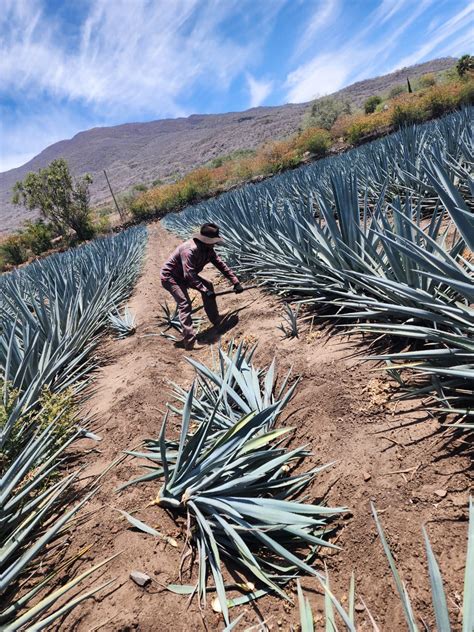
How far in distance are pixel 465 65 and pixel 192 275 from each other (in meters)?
38.6

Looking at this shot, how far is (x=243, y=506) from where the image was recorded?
149 cm

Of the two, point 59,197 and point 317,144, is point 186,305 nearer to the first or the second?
point 317,144

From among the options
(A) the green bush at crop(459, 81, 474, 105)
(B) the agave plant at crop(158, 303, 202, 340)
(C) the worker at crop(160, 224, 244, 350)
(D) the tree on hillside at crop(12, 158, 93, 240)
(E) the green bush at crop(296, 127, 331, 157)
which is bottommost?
(B) the agave plant at crop(158, 303, 202, 340)

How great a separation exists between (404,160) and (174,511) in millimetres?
5890

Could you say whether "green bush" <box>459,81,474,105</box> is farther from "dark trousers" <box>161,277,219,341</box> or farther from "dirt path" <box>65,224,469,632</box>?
"dirt path" <box>65,224,469,632</box>

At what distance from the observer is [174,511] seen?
1713mm

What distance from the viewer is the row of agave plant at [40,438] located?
1343 mm

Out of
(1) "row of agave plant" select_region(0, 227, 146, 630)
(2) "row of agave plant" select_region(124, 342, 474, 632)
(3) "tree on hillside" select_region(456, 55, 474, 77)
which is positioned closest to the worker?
(1) "row of agave plant" select_region(0, 227, 146, 630)

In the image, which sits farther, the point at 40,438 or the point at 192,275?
the point at 192,275

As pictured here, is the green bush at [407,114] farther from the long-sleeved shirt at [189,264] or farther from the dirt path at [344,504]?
the dirt path at [344,504]

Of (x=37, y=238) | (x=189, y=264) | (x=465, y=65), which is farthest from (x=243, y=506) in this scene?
(x=465, y=65)

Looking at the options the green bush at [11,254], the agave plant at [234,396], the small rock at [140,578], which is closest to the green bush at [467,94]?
the agave plant at [234,396]

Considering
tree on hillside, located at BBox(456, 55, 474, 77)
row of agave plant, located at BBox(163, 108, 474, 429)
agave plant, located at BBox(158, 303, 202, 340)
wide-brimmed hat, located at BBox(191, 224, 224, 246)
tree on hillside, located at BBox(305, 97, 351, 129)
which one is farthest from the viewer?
tree on hillside, located at BBox(305, 97, 351, 129)

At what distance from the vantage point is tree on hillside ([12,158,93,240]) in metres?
31.3
